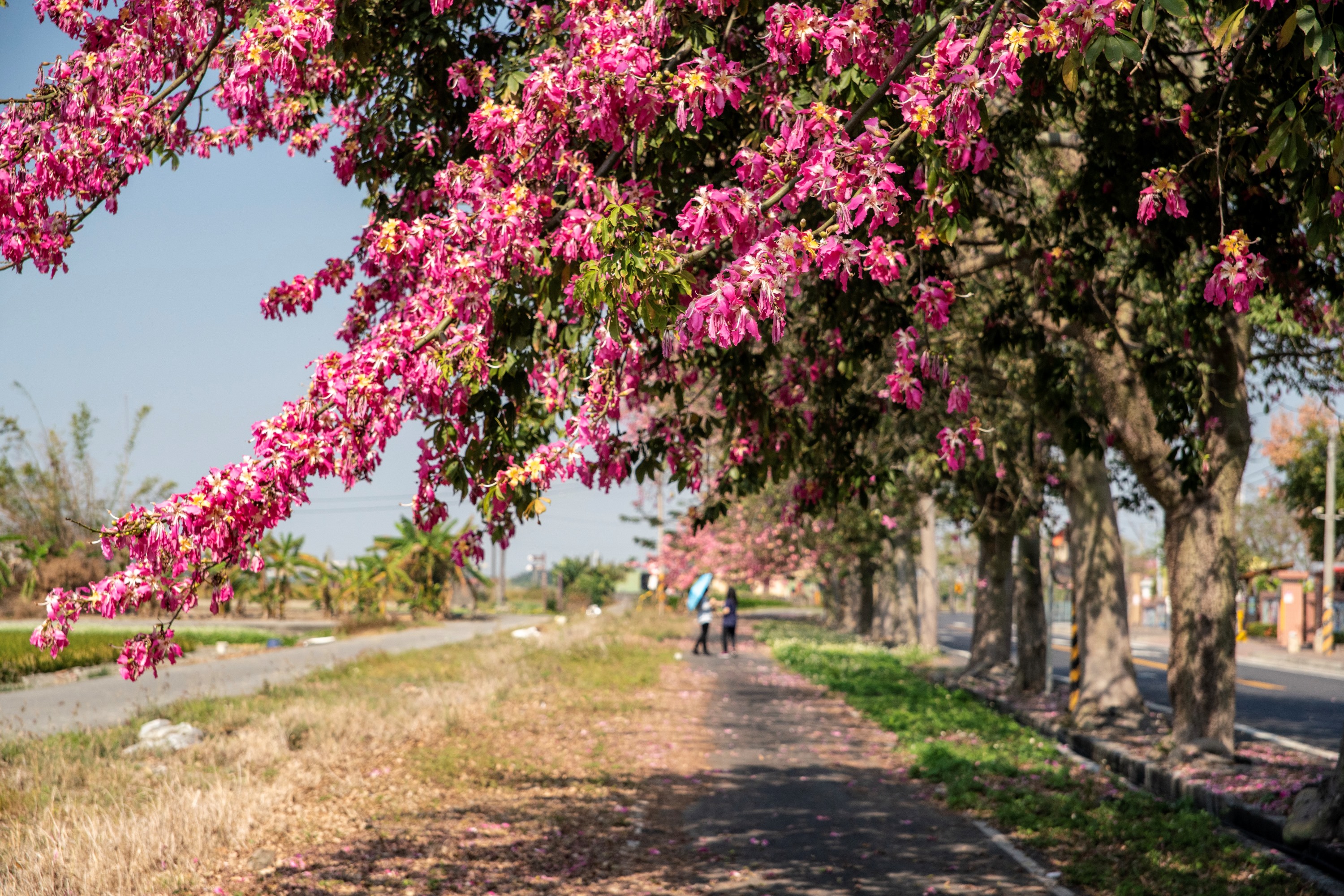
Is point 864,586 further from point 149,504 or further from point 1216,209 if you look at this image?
point 149,504

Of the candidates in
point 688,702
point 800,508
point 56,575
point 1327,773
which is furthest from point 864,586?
point 800,508

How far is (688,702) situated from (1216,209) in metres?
12.6

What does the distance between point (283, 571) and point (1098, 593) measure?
34272mm

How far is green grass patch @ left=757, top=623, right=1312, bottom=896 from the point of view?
7.05m

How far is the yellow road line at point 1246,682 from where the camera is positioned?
22502 mm

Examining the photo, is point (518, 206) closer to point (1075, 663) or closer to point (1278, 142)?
point (1278, 142)

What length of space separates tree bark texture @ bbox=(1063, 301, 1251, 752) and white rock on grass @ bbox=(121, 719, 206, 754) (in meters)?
9.42

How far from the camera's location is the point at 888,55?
190 inches

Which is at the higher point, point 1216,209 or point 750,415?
point 1216,209

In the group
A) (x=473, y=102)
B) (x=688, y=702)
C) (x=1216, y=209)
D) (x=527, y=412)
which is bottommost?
(x=688, y=702)

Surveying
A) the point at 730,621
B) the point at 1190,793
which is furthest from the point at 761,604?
the point at 1190,793

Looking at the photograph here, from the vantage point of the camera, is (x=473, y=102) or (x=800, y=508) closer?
(x=473, y=102)

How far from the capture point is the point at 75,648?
67.8 feet

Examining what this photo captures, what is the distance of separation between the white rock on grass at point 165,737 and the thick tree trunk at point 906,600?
22834mm
